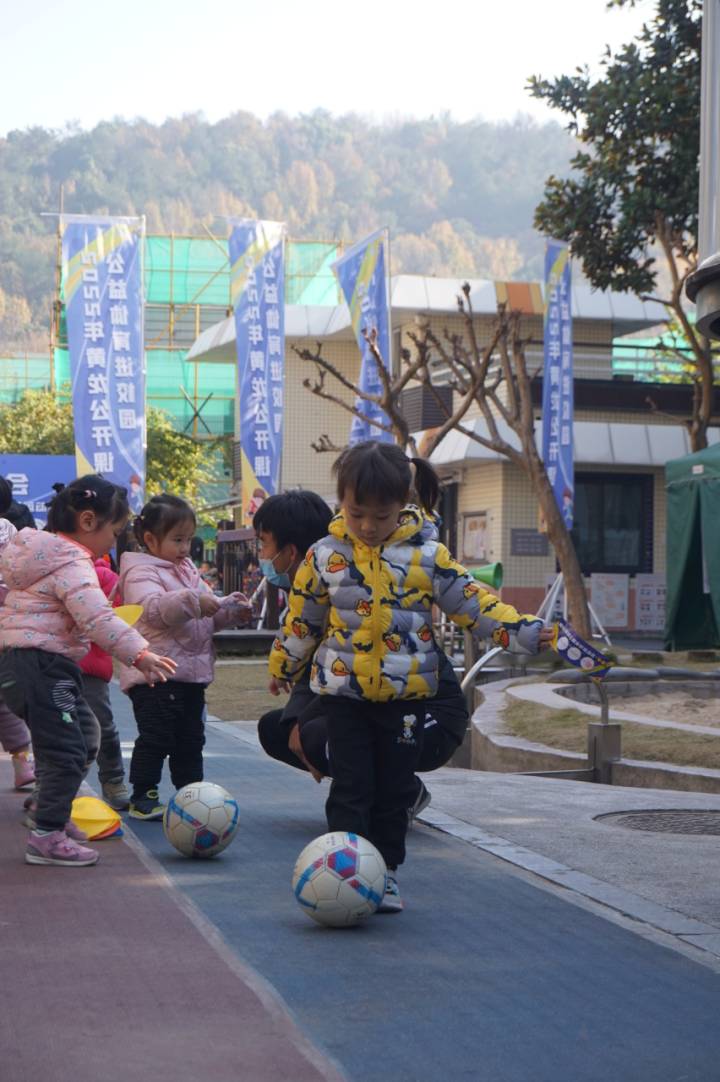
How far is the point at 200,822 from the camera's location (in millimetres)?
6441

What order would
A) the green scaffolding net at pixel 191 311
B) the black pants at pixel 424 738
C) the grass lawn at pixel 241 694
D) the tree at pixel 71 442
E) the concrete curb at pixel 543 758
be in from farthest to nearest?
1. the green scaffolding net at pixel 191 311
2. the tree at pixel 71 442
3. the grass lawn at pixel 241 694
4. the concrete curb at pixel 543 758
5. the black pants at pixel 424 738

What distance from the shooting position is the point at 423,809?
7.57 m

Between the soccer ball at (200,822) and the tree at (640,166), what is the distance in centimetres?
1818

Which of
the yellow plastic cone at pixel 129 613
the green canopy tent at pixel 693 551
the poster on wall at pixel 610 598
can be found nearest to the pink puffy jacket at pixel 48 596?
the yellow plastic cone at pixel 129 613

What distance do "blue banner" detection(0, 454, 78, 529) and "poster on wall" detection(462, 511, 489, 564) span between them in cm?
831

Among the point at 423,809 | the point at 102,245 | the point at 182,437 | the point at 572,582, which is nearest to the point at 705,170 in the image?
the point at 423,809

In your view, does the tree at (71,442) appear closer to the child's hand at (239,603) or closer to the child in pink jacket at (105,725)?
the child in pink jacket at (105,725)

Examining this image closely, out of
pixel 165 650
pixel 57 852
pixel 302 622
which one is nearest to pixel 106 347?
pixel 165 650

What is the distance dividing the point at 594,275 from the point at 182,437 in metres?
28.8

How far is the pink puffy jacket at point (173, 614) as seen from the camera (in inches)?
286

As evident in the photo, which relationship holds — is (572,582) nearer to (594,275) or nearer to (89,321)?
(594,275)

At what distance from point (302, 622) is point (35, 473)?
2429 cm

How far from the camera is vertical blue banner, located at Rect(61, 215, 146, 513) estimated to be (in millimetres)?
26531

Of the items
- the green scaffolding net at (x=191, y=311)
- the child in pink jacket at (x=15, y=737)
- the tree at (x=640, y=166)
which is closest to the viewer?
the child in pink jacket at (x=15, y=737)
